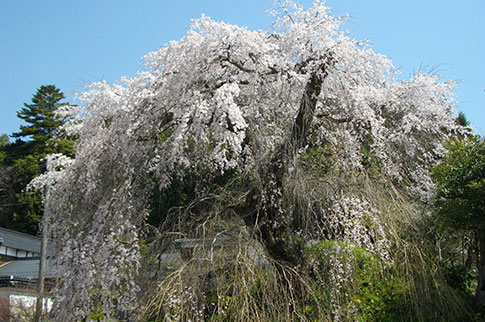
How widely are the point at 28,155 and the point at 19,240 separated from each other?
10.8ft

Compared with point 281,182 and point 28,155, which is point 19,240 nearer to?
point 28,155

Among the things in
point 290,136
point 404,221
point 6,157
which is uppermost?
point 6,157

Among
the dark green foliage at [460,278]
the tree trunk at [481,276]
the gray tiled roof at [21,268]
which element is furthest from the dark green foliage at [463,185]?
the gray tiled roof at [21,268]

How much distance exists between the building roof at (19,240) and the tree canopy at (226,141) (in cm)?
1236

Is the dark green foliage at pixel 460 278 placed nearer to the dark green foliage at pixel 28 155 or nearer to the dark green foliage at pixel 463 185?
the dark green foliage at pixel 463 185

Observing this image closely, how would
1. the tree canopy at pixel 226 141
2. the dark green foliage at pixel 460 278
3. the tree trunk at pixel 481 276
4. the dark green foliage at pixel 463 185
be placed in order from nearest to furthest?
1. the tree canopy at pixel 226 141
2. the dark green foliage at pixel 463 185
3. the tree trunk at pixel 481 276
4. the dark green foliage at pixel 460 278

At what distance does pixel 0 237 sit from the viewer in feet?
46.1

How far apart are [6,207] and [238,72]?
52.2 ft

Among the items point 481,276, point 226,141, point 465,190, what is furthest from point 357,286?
point 226,141

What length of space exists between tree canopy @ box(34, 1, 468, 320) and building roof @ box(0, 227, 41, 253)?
1236 centimetres

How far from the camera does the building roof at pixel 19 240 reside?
50.1ft

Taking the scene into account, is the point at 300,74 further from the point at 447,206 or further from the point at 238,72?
the point at 447,206

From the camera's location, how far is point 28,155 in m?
16.7

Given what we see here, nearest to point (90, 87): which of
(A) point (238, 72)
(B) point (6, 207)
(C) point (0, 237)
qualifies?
(A) point (238, 72)
